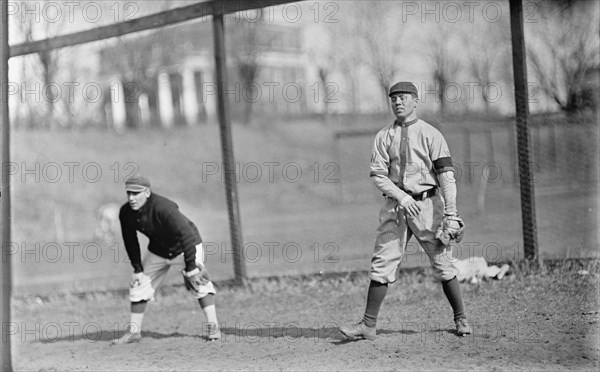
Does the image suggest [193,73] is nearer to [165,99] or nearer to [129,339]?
[165,99]

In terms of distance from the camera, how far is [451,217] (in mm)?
4785

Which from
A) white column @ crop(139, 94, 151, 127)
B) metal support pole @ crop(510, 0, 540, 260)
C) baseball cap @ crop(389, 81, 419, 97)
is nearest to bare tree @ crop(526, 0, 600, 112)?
metal support pole @ crop(510, 0, 540, 260)

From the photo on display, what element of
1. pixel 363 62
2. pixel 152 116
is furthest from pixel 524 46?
pixel 152 116

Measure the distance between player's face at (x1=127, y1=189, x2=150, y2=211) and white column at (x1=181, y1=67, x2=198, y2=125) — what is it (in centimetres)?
3331

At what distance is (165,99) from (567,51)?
34425 mm

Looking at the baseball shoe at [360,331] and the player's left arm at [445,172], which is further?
the baseball shoe at [360,331]

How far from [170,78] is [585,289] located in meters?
35.6

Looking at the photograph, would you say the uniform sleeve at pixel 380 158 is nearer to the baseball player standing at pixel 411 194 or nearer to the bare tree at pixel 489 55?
the baseball player standing at pixel 411 194

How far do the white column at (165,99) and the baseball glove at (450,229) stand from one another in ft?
113

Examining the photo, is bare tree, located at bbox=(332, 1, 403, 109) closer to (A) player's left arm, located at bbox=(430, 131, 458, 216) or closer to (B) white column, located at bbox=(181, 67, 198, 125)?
(A) player's left arm, located at bbox=(430, 131, 458, 216)

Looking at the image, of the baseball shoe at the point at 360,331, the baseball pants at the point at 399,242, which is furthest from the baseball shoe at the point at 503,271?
the baseball shoe at the point at 360,331

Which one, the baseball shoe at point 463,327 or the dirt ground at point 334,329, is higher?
the baseball shoe at point 463,327

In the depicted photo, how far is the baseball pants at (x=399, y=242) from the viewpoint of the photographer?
498 cm

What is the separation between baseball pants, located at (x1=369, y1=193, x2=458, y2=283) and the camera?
4.98 metres
